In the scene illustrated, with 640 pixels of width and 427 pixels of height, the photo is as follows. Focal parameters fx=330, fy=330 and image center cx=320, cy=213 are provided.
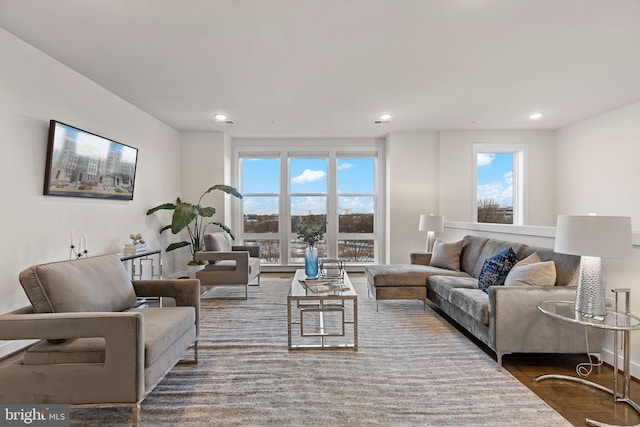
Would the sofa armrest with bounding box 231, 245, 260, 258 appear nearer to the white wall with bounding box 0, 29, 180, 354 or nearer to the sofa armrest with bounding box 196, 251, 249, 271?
the sofa armrest with bounding box 196, 251, 249, 271

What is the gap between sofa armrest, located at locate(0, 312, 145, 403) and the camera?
1.65 metres

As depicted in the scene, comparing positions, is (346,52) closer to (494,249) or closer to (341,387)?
(494,249)

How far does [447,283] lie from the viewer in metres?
3.40

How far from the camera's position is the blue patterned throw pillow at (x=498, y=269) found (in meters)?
3.02

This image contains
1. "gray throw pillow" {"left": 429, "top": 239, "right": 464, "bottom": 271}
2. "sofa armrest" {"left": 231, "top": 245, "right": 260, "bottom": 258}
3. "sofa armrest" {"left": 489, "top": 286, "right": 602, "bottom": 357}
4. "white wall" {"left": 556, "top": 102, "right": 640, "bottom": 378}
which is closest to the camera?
"sofa armrest" {"left": 489, "top": 286, "right": 602, "bottom": 357}

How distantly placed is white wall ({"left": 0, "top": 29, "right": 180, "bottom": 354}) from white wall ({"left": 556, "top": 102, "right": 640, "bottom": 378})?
6.69 metres

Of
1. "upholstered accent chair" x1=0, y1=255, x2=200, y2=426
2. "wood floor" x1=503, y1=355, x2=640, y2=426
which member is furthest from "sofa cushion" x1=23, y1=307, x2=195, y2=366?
"wood floor" x1=503, y1=355, x2=640, y2=426

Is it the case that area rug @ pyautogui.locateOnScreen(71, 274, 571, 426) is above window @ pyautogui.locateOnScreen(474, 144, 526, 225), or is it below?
below

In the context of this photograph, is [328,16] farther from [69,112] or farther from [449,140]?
[449,140]

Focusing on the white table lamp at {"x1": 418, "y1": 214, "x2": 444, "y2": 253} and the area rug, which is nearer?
the area rug

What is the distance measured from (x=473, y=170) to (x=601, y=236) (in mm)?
4178

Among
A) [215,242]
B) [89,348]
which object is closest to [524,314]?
Result: [89,348]

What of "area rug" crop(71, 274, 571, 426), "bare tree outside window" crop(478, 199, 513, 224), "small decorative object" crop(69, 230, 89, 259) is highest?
"bare tree outside window" crop(478, 199, 513, 224)

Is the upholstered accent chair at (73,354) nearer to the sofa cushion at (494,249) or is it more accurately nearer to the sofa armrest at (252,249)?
the sofa cushion at (494,249)
